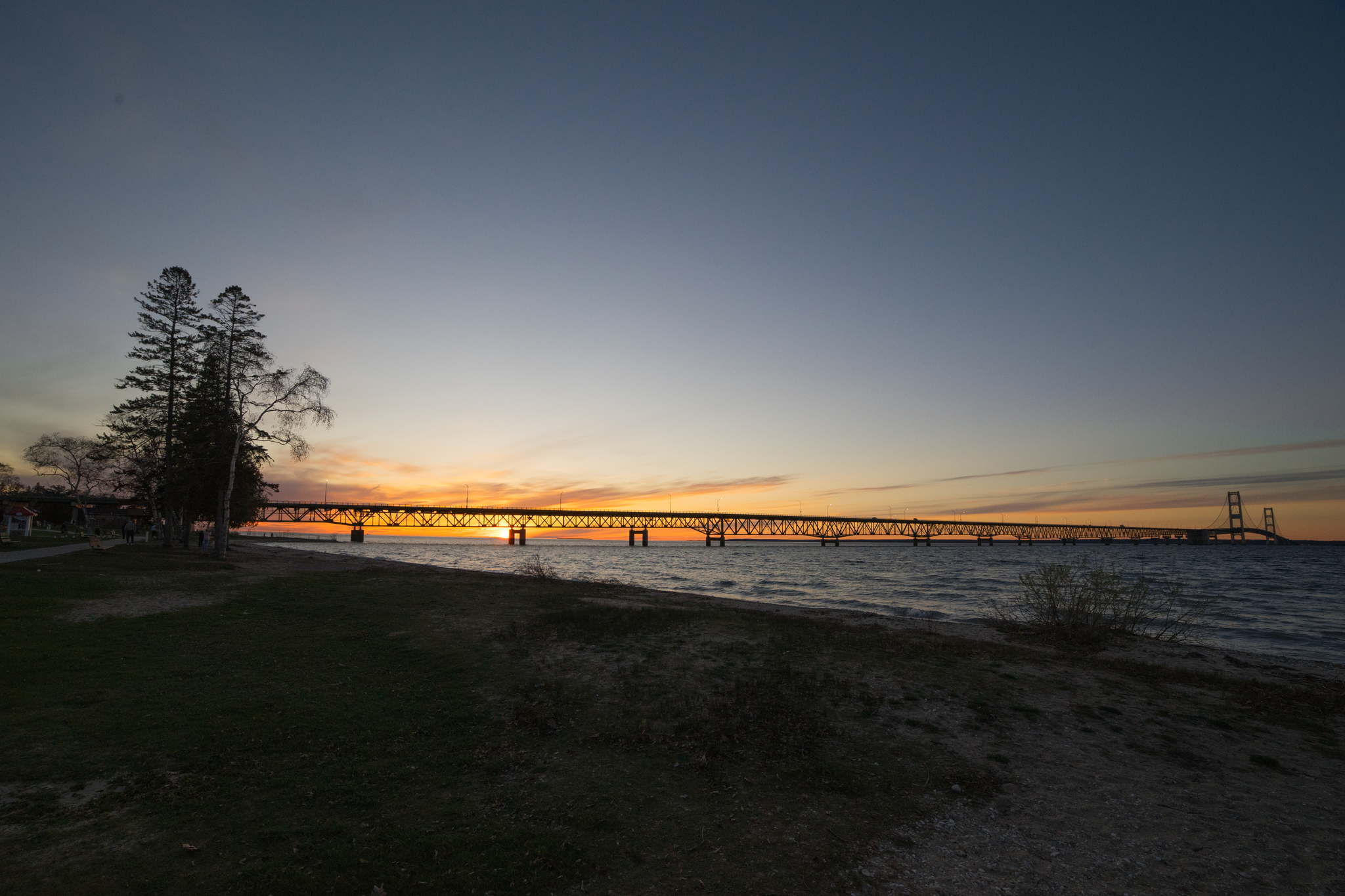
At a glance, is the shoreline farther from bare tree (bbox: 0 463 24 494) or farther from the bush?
bare tree (bbox: 0 463 24 494)

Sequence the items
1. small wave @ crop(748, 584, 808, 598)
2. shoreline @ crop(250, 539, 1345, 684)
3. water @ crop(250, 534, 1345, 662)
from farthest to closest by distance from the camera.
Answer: small wave @ crop(748, 584, 808, 598), water @ crop(250, 534, 1345, 662), shoreline @ crop(250, 539, 1345, 684)

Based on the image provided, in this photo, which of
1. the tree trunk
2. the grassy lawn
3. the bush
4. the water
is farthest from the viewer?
the tree trunk

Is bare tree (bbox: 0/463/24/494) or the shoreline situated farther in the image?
bare tree (bbox: 0/463/24/494)

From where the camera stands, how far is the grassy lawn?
6.38 metres

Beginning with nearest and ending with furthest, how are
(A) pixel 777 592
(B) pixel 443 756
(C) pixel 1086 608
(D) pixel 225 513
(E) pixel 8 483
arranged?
(B) pixel 443 756 → (C) pixel 1086 608 → (D) pixel 225 513 → (A) pixel 777 592 → (E) pixel 8 483

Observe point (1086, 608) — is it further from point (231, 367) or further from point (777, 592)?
point (231, 367)

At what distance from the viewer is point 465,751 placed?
31.1 feet

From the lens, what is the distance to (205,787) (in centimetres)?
798

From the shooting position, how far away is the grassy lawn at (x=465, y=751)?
638cm

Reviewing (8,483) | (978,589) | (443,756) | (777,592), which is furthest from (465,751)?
(8,483)

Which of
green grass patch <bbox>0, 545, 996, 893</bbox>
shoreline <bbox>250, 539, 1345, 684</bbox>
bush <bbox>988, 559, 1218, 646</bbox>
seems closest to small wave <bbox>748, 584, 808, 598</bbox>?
shoreline <bbox>250, 539, 1345, 684</bbox>

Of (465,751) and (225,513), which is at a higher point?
(225,513)

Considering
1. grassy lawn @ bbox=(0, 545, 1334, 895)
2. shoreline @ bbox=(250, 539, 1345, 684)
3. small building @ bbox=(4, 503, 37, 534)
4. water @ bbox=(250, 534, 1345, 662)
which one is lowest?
water @ bbox=(250, 534, 1345, 662)

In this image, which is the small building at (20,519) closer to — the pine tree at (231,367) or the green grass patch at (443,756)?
the pine tree at (231,367)
